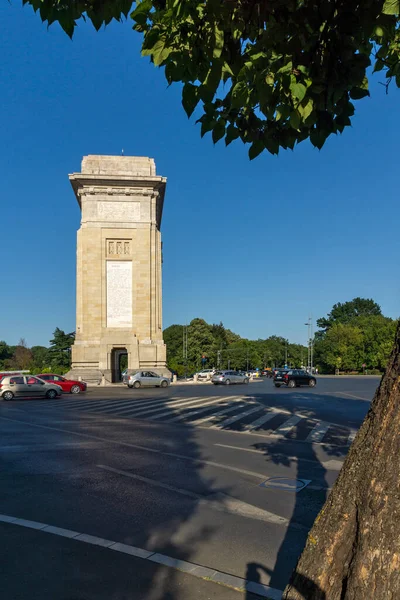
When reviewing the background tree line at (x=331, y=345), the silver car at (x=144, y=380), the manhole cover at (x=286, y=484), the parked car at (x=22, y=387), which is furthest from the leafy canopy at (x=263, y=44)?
the background tree line at (x=331, y=345)

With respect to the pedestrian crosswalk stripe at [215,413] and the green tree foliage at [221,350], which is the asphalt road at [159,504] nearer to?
the pedestrian crosswalk stripe at [215,413]

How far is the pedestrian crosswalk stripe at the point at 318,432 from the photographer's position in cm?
1336

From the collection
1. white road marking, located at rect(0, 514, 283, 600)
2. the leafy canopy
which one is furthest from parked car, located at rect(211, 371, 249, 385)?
the leafy canopy

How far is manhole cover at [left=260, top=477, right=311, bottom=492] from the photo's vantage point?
27.0 feet

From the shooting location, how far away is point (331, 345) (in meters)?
101

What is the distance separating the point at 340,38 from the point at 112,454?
9471 millimetres

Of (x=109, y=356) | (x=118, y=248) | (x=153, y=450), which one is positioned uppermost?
(x=118, y=248)

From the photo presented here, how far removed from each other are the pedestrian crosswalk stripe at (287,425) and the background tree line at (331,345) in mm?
48478

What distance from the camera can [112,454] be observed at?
36.3 ft

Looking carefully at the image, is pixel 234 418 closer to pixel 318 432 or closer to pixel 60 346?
pixel 318 432

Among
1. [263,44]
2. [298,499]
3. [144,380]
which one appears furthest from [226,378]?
[263,44]

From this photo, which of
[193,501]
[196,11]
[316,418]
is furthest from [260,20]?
[316,418]

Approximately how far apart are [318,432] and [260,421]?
9.20 feet

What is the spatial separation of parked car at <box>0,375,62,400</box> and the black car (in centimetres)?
1913
